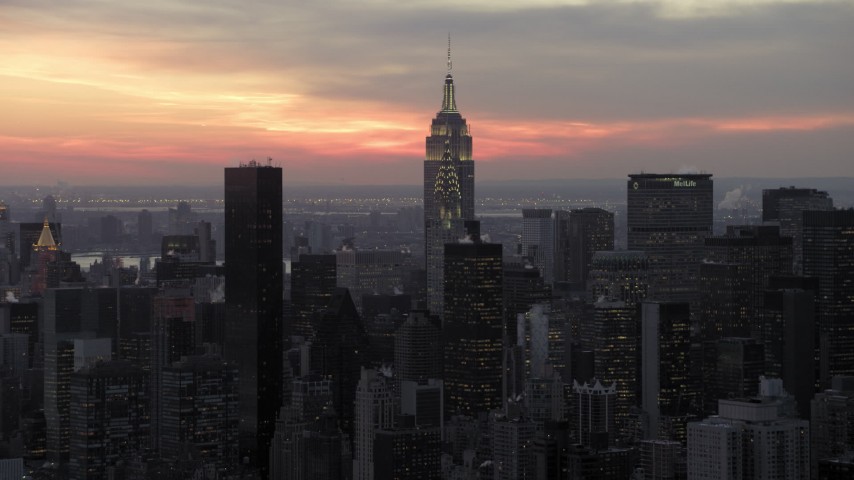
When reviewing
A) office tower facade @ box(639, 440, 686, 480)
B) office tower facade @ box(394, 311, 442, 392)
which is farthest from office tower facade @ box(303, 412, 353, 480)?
office tower facade @ box(639, 440, 686, 480)

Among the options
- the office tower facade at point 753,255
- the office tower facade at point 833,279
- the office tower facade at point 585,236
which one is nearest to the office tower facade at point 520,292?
the office tower facade at point 585,236

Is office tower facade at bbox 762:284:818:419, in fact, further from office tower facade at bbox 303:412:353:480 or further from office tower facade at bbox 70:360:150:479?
office tower facade at bbox 70:360:150:479

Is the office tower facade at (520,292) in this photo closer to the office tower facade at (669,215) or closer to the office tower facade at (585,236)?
the office tower facade at (585,236)

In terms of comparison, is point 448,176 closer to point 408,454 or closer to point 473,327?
point 473,327

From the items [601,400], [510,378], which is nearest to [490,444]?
[601,400]

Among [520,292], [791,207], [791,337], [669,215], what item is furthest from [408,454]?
[669,215]

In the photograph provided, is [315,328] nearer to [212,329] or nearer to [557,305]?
[212,329]

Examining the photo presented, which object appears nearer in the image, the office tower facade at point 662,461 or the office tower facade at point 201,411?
the office tower facade at point 662,461
